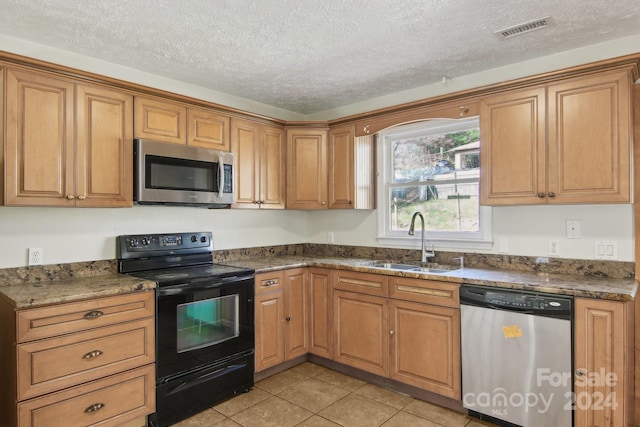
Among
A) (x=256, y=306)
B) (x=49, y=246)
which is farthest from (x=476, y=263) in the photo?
(x=49, y=246)

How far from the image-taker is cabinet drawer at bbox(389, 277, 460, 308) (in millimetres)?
2594

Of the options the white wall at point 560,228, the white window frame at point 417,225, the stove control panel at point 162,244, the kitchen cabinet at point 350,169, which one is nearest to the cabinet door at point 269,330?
the stove control panel at point 162,244

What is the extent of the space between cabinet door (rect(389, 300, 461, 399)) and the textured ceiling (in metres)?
1.80

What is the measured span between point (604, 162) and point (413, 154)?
5.01 feet

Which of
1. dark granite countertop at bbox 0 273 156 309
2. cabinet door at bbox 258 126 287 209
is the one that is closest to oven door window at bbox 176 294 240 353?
dark granite countertop at bbox 0 273 156 309

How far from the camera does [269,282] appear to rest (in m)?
3.19

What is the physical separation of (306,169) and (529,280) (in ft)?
7.00

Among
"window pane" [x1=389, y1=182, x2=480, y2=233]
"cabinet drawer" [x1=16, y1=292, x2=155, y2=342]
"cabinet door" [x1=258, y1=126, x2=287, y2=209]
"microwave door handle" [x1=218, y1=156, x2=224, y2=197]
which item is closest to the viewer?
"cabinet drawer" [x1=16, y1=292, x2=155, y2=342]

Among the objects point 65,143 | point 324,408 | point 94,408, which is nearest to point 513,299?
point 324,408

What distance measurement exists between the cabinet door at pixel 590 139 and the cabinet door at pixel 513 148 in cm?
7

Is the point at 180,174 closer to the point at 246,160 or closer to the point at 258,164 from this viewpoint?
the point at 246,160

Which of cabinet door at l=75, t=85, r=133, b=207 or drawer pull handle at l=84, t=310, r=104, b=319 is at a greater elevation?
cabinet door at l=75, t=85, r=133, b=207

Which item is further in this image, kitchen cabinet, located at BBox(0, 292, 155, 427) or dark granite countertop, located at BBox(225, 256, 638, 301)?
dark granite countertop, located at BBox(225, 256, 638, 301)

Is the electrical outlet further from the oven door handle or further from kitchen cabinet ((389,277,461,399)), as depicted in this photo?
kitchen cabinet ((389,277,461,399))
